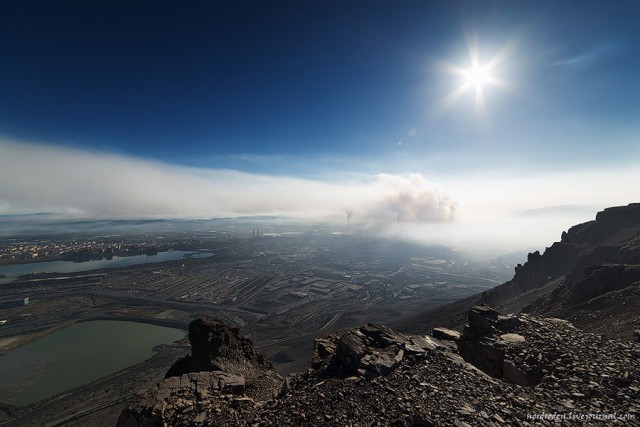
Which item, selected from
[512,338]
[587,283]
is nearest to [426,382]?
[512,338]

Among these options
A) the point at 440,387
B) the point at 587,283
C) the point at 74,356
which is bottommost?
the point at 74,356

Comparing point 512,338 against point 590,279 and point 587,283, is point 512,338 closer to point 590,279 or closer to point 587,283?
A: point 587,283

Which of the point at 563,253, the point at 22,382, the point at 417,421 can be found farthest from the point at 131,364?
the point at 563,253

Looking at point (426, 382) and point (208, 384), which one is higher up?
point (426, 382)

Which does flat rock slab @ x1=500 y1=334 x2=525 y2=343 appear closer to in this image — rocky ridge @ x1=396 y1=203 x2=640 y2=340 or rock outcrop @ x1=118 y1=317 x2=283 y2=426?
rocky ridge @ x1=396 y1=203 x2=640 y2=340

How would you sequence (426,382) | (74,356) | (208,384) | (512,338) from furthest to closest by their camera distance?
(74,356)
(512,338)
(208,384)
(426,382)

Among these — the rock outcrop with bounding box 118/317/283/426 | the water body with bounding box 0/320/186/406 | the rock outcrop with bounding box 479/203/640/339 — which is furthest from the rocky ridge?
the water body with bounding box 0/320/186/406

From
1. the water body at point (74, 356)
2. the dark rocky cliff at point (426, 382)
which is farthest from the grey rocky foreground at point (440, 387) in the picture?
the water body at point (74, 356)

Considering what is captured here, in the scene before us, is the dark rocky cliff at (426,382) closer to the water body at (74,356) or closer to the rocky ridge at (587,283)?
the rocky ridge at (587,283)
